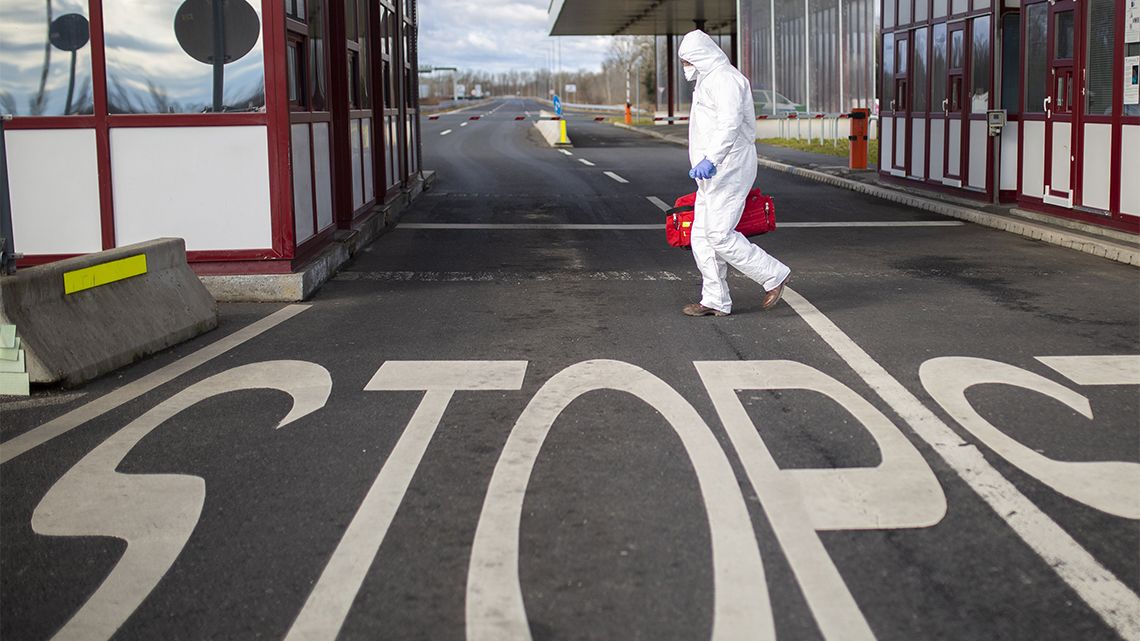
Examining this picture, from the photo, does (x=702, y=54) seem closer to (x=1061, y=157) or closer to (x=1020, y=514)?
(x=1020, y=514)

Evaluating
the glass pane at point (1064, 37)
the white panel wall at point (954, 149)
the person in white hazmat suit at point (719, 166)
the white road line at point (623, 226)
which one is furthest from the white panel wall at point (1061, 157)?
the person in white hazmat suit at point (719, 166)

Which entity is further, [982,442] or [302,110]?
[302,110]

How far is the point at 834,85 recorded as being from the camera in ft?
114

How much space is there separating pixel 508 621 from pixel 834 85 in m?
32.7

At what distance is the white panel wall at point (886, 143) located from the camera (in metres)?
20.2

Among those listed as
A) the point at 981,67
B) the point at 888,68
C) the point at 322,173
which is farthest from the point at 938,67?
the point at 322,173

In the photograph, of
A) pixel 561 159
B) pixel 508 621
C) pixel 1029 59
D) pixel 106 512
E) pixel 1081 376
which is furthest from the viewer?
pixel 561 159

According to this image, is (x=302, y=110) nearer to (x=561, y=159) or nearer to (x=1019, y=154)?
(x=1019, y=154)

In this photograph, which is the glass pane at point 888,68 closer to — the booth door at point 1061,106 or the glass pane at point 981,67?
the glass pane at point 981,67

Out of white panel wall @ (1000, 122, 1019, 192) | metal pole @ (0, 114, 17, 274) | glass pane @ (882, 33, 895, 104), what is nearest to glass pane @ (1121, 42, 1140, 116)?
white panel wall @ (1000, 122, 1019, 192)

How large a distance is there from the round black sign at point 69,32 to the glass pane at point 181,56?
0.54ft

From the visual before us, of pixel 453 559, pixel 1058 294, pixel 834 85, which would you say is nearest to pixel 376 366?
pixel 453 559

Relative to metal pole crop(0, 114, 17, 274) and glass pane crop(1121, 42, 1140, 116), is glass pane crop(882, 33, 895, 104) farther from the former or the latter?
metal pole crop(0, 114, 17, 274)

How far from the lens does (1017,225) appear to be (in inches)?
544
